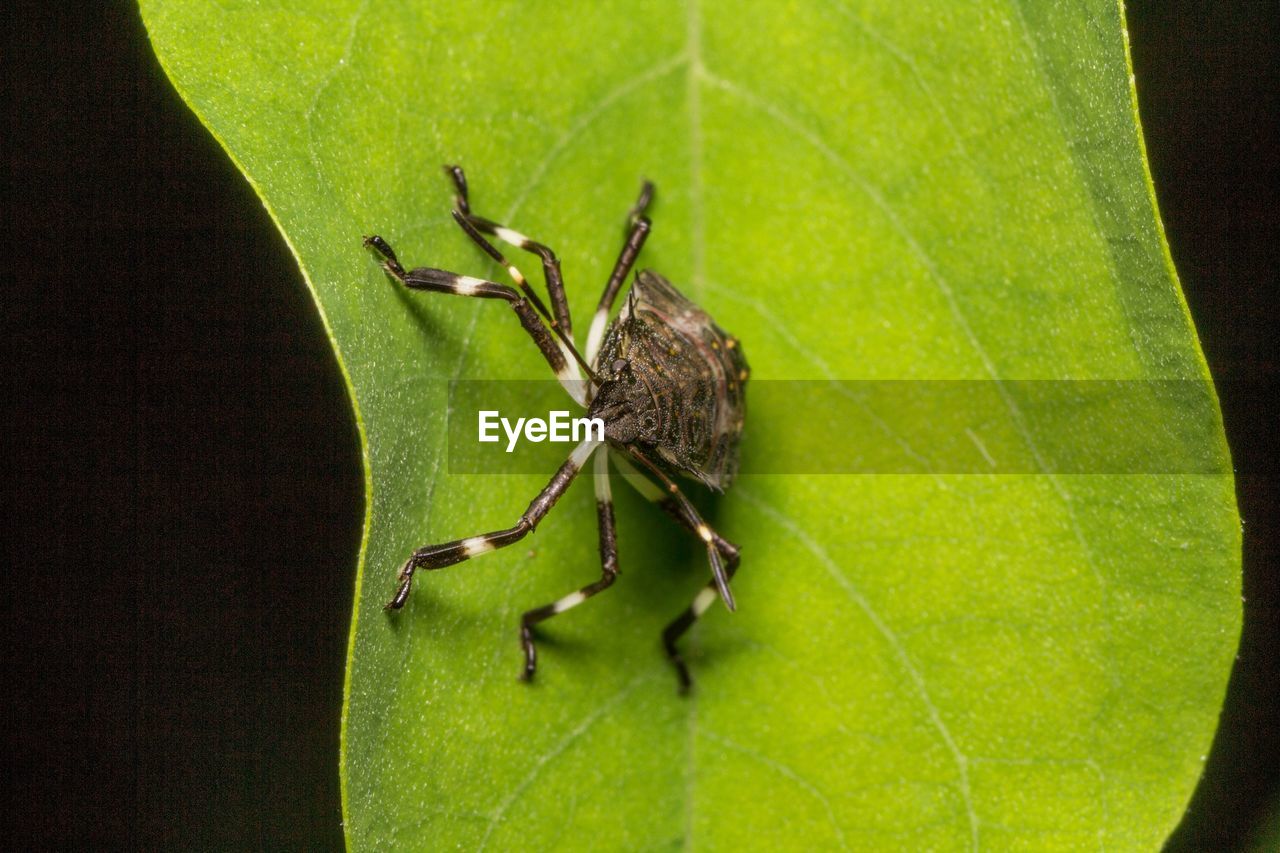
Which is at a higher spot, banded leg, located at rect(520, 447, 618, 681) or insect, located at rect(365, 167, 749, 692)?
insect, located at rect(365, 167, 749, 692)

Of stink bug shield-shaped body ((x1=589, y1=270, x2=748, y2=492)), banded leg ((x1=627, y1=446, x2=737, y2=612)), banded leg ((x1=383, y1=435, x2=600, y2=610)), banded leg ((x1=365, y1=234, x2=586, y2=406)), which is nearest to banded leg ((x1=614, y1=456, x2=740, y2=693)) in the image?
banded leg ((x1=627, y1=446, x2=737, y2=612))

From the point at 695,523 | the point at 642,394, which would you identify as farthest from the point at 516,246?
the point at 695,523

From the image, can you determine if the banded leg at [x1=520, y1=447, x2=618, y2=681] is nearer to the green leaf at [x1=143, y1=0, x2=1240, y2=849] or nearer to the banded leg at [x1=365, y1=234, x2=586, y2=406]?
the green leaf at [x1=143, y1=0, x2=1240, y2=849]

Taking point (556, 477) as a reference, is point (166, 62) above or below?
above

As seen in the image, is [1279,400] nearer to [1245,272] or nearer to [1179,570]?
[1245,272]

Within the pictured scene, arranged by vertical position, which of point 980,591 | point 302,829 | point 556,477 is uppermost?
point 556,477

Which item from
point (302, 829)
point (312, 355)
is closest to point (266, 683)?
point (302, 829)
